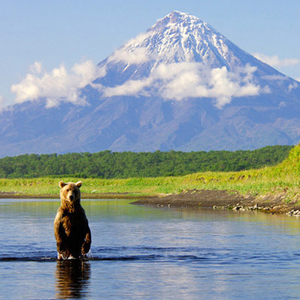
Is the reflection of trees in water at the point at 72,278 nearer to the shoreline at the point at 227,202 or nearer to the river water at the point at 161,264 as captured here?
the river water at the point at 161,264

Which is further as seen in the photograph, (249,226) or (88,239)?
(249,226)

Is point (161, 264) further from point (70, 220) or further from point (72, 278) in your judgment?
point (72, 278)

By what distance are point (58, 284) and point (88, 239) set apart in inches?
123

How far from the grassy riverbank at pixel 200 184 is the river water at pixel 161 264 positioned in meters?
17.5

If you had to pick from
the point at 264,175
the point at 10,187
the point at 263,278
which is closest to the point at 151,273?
the point at 263,278

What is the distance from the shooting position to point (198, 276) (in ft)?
61.9

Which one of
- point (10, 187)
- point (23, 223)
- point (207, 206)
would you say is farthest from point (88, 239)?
point (10, 187)

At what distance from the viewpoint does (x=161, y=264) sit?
2123cm

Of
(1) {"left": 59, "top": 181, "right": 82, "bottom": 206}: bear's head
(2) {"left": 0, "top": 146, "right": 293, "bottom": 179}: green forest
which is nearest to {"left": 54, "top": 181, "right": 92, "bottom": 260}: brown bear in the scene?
(1) {"left": 59, "top": 181, "right": 82, "bottom": 206}: bear's head

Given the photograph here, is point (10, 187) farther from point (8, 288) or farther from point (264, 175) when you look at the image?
point (8, 288)

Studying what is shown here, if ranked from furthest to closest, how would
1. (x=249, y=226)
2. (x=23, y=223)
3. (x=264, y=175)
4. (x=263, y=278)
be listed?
(x=264, y=175), (x=23, y=223), (x=249, y=226), (x=263, y=278)

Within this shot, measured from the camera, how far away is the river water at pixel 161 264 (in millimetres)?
16719

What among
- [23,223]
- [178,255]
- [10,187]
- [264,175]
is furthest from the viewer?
[10,187]

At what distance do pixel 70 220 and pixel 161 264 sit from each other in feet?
9.34
